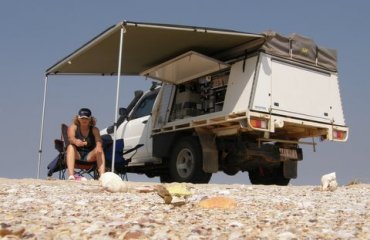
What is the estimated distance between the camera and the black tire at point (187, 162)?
28.8ft

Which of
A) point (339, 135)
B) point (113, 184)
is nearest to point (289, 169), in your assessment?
point (339, 135)

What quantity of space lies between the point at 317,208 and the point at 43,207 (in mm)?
2118

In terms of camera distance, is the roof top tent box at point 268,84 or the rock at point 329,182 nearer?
the rock at point 329,182

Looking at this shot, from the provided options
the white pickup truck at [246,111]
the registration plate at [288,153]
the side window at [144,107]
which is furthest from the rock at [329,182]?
the side window at [144,107]

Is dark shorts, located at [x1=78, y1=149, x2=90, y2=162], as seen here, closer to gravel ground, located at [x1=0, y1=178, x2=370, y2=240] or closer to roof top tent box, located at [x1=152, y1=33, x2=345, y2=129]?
roof top tent box, located at [x1=152, y1=33, x2=345, y2=129]

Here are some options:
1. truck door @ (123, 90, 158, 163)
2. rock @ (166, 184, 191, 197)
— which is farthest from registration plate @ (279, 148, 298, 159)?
rock @ (166, 184, 191, 197)

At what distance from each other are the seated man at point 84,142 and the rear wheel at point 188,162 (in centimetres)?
132

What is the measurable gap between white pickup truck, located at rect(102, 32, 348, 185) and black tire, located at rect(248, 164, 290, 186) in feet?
0.06

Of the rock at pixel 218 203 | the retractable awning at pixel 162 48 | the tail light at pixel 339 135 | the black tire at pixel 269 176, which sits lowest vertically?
the rock at pixel 218 203

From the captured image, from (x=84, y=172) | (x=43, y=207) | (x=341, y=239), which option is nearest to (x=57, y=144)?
(x=84, y=172)

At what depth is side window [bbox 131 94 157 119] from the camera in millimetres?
10609

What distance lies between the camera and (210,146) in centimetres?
884

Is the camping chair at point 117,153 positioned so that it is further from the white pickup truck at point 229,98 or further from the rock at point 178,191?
the rock at point 178,191

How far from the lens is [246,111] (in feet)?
26.5
